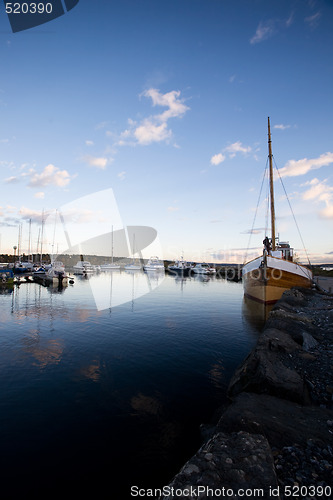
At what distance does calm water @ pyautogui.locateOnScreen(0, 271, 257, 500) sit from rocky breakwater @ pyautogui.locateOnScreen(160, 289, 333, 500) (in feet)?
5.80

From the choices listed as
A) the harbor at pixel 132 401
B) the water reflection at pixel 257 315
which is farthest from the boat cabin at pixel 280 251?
the harbor at pixel 132 401

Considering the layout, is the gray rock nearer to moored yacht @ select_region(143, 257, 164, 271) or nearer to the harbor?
the harbor

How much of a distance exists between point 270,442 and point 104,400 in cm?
612

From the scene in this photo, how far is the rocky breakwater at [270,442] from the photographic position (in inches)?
134

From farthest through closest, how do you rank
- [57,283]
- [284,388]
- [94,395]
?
[57,283], [94,395], [284,388]

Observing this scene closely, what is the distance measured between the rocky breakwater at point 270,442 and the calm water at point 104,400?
1767 mm

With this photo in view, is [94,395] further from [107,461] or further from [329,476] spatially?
[329,476]

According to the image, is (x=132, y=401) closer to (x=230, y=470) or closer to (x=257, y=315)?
(x=230, y=470)

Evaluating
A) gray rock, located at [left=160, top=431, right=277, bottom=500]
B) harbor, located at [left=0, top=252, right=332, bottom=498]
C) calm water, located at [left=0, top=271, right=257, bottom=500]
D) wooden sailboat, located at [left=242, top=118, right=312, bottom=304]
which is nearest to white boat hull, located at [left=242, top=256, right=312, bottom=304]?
wooden sailboat, located at [left=242, top=118, right=312, bottom=304]

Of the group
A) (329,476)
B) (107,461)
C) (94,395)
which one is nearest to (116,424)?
(107,461)

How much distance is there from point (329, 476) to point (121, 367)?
357 inches

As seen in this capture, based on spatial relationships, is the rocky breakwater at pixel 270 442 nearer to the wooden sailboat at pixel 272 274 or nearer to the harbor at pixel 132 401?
the harbor at pixel 132 401

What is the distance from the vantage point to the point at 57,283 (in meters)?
49.2

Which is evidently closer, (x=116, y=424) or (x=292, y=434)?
(x=292, y=434)
